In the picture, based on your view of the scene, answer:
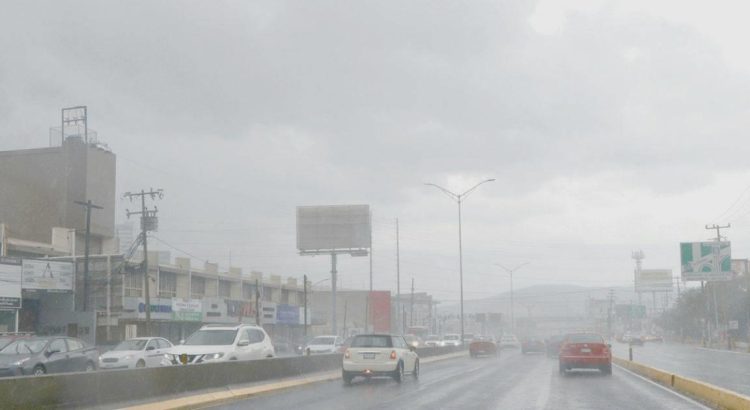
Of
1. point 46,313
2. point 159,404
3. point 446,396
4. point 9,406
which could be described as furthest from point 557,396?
point 46,313

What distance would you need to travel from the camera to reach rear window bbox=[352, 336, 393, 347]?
1069 inches

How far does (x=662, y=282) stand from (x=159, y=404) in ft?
529

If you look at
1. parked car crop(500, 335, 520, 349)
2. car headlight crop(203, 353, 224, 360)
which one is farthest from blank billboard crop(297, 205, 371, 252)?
car headlight crop(203, 353, 224, 360)

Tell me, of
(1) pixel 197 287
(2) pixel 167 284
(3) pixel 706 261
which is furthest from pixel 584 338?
(1) pixel 197 287

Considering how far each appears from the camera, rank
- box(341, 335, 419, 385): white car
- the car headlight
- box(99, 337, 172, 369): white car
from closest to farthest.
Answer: the car headlight
box(341, 335, 419, 385): white car
box(99, 337, 172, 369): white car

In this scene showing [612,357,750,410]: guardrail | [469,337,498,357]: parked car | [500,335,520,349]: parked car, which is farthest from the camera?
[500,335,520,349]: parked car

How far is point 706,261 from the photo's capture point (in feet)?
215

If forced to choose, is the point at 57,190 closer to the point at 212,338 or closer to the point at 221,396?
the point at 212,338

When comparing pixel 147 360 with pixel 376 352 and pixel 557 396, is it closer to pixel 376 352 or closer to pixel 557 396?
pixel 376 352

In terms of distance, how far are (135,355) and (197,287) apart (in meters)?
47.0

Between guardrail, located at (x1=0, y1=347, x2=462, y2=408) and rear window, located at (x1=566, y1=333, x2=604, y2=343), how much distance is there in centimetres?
1142

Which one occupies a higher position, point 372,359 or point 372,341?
point 372,341

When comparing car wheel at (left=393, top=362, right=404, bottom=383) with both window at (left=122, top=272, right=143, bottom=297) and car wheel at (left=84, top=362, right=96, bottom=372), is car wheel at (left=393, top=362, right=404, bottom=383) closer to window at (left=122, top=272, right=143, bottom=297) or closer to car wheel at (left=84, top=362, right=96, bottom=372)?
car wheel at (left=84, top=362, right=96, bottom=372)

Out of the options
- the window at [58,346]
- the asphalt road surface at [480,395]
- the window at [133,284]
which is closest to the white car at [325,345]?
the window at [133,284]
